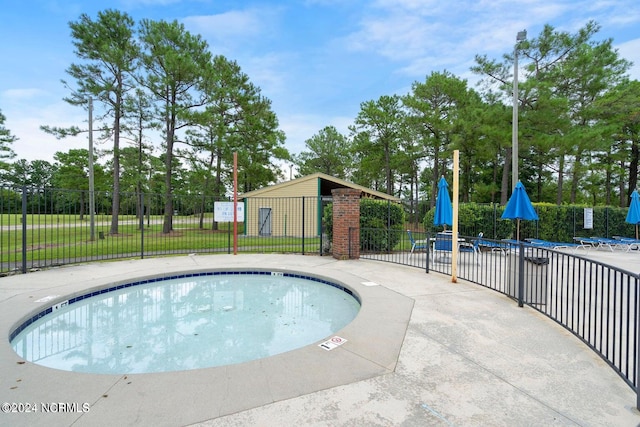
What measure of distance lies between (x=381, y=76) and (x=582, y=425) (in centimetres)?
1771

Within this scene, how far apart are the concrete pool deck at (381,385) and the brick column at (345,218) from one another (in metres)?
4.71

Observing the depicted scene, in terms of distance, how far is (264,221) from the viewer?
17.6 m

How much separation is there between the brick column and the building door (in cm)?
943

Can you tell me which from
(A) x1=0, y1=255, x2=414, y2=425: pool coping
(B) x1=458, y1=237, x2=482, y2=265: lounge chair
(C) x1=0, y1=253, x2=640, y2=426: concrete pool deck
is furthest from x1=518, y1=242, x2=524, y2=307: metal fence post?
(B) x1=458, y1=237, x2=482, y2=265: lounge chair

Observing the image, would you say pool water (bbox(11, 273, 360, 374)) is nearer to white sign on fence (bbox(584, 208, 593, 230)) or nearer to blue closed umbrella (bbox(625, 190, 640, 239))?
white sign on fence (bbox(584, 208, 593, 230))

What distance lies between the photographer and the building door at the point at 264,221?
57.4ft

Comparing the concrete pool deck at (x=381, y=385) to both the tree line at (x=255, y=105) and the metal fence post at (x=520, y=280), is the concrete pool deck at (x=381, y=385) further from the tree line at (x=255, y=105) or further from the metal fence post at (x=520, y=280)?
the tree line at (x=255, y=105)

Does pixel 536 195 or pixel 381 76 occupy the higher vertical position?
pixel 381 76

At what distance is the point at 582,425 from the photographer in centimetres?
196

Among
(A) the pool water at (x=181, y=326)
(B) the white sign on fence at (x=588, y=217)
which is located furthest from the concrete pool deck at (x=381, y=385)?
(B) the white sign on fence at (x=588, y=217)

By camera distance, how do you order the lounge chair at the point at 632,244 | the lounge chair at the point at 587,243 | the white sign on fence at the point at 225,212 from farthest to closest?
the lounge chair at the point at 587,243, the lounge chair at the point at 632,244, the white sign on fence at the point at 225,212

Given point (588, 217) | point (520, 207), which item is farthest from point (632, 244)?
point (520, 207)

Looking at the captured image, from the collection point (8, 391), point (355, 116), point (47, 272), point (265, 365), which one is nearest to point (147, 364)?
point (8, 391)

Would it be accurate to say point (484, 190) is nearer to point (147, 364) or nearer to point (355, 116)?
point (355, 116)
